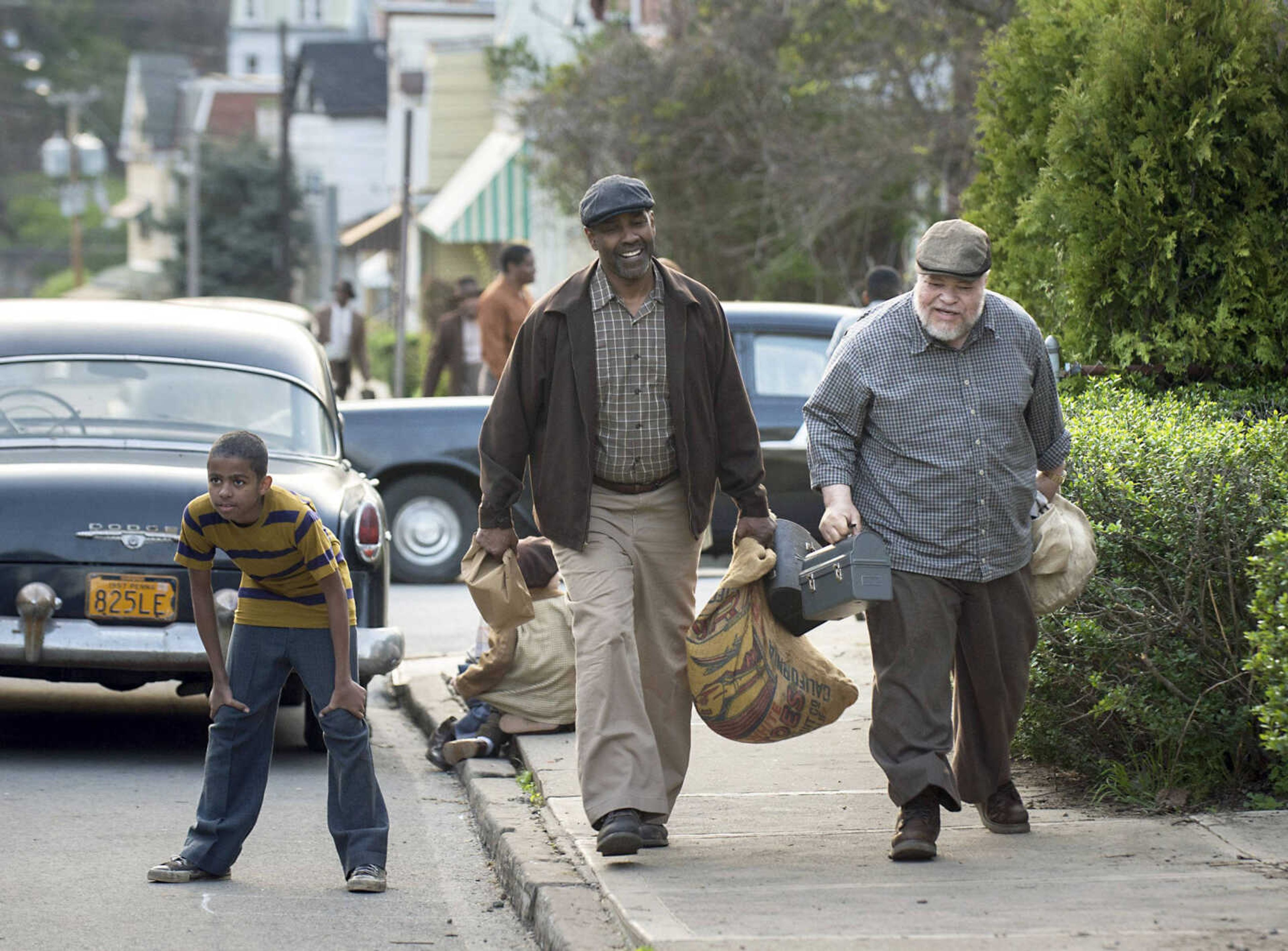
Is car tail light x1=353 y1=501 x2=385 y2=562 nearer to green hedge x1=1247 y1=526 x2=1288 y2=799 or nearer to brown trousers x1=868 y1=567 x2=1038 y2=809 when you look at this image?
brown trousers x1=868 y1=567 x2=1038 y2=809

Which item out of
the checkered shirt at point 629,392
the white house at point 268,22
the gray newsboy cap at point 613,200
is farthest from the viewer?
the white house at point 268,22

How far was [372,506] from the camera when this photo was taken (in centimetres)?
741

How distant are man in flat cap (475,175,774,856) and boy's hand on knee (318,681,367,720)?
566 mm

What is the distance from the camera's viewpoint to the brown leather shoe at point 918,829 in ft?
16.6

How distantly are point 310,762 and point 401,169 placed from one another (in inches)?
1660

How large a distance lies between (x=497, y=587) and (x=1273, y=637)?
2140mm

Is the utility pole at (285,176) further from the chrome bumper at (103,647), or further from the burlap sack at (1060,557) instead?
the burlap sack at (1060,557)

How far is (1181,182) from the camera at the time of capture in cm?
648

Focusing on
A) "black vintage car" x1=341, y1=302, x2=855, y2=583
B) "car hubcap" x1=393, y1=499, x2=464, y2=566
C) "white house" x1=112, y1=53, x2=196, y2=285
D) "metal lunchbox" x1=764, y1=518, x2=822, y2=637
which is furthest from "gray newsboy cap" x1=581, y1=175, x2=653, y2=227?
"white house" x1=112, y1=53, x2=196, y2=285

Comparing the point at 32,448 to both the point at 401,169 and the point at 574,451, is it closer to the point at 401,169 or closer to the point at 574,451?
the point at 574,451

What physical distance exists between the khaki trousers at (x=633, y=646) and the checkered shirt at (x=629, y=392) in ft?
0.32

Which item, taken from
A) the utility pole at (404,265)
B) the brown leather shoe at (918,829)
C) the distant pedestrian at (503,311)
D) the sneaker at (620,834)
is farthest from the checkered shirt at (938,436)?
the utility pole at (404,265)

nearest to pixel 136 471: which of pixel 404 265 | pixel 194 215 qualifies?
pixel 404 265

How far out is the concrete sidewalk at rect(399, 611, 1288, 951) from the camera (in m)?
4.28
